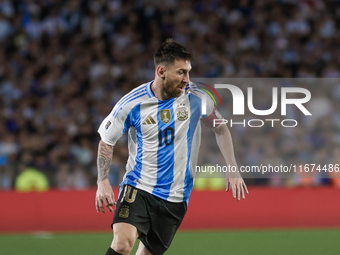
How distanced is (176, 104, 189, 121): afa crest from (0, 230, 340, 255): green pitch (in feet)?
10.6

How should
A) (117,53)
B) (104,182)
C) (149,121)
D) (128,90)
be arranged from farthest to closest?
(117,53) < (128,90) < (149,121) < (104,182)

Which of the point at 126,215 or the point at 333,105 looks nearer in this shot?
the point at 126,215

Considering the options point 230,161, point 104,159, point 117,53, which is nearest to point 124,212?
point 104,159

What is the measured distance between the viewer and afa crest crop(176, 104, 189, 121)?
3.82 metres

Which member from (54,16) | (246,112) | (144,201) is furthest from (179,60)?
(54,16)

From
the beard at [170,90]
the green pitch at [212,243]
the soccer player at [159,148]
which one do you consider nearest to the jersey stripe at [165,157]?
the soccer player at [159,148]

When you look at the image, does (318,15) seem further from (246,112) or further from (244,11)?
(246,112)

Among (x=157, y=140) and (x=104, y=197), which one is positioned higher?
(x=157, y=140)

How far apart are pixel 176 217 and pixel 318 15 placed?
9.30 m

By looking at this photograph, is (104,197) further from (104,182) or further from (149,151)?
(149,151)

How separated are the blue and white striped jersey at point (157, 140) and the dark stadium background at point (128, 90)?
3.05m

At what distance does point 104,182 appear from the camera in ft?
11.4

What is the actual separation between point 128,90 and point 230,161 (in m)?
6.88

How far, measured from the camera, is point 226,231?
8141 millimetres
